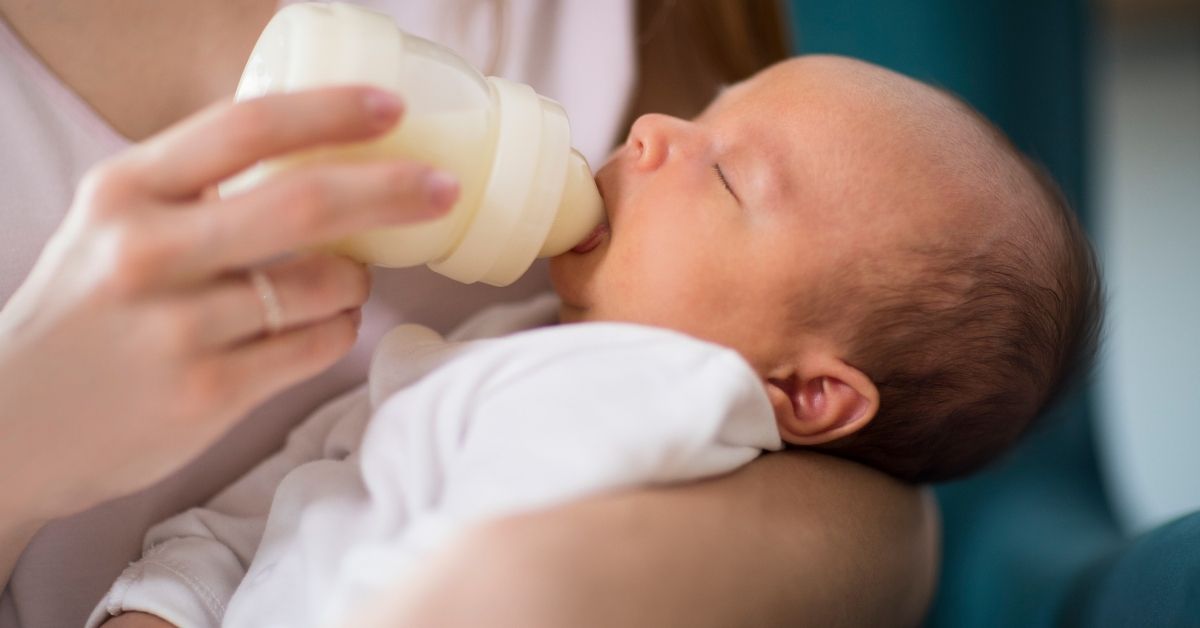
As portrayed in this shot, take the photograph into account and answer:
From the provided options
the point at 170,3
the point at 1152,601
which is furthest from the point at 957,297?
the point at 170,3

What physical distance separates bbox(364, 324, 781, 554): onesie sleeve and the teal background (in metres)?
0.52

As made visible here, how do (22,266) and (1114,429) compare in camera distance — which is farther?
(1114,429)

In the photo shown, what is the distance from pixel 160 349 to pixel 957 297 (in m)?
0.59

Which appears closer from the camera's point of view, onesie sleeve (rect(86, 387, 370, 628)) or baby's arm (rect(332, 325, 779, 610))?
baby's arm (rect(332, 325, 779, 610))

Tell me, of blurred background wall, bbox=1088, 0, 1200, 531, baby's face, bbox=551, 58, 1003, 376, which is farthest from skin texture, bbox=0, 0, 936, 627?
blurred background wall, bbox=1088, 0, 1200, 531

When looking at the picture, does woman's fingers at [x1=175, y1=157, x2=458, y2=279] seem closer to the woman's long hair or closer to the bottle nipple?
the bottle nipple

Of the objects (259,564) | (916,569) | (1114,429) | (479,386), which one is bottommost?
(1114,429)

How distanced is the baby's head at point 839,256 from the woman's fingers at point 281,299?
0.26 meters

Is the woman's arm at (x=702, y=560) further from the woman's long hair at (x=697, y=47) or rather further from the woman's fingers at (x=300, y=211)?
the woman's long hair at (x=697, y=47)

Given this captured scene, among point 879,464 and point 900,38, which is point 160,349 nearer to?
point 879,464

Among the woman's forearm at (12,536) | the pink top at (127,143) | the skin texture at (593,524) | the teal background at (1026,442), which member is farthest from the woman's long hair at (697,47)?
the woman's forearm at (12,536)

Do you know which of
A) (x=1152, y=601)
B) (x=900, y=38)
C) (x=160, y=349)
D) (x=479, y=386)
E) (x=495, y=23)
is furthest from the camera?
(x=900, y=38)

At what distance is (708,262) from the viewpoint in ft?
2.74

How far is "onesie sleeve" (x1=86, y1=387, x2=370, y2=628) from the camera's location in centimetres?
78
